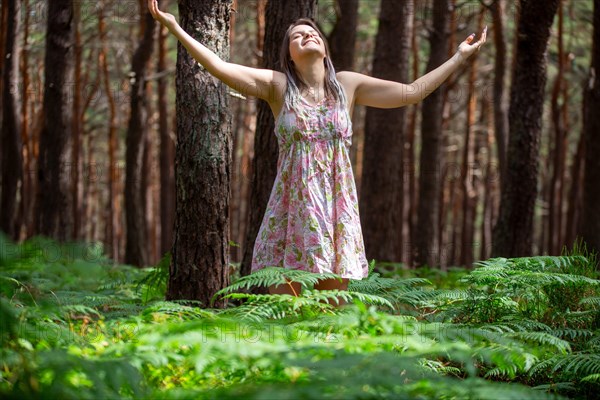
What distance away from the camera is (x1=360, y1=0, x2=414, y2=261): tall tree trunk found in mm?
11305

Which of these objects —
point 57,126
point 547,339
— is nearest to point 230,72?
point 547,339

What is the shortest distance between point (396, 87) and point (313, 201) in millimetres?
1073

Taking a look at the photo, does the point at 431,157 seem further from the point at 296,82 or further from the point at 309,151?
the point at 309,151

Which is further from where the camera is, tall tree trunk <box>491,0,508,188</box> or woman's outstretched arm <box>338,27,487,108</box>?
tall tree trunk <box>491,0,508,188</box>

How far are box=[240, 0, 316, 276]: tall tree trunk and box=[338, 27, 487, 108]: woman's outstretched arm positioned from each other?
2.02 metres

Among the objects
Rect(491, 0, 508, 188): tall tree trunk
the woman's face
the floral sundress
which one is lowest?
the floral sundress

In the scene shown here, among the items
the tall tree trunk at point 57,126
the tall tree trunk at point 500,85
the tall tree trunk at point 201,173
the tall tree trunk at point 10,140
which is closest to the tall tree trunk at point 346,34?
the tall tree trunk at point 500,85

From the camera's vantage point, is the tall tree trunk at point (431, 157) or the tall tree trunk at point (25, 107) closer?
the tall tree trunk at point (431, 157)

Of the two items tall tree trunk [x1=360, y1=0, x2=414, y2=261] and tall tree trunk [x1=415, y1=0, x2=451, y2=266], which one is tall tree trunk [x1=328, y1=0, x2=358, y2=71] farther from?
tall tree trunk [x1=415, y1=0, x2=451, y2=266]

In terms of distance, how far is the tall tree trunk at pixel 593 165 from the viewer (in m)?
9.84

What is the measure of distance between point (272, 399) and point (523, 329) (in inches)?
96.0

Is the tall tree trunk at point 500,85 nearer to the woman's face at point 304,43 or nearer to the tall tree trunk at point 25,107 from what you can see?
the woman's face at point 304,43

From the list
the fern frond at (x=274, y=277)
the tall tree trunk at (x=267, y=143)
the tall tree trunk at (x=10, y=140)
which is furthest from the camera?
the tall tree trunk at (x=10, y=140)

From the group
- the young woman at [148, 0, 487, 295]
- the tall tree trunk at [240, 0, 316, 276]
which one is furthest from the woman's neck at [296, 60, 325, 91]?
the tall tree trunk at [240, 0, 316, 276]
